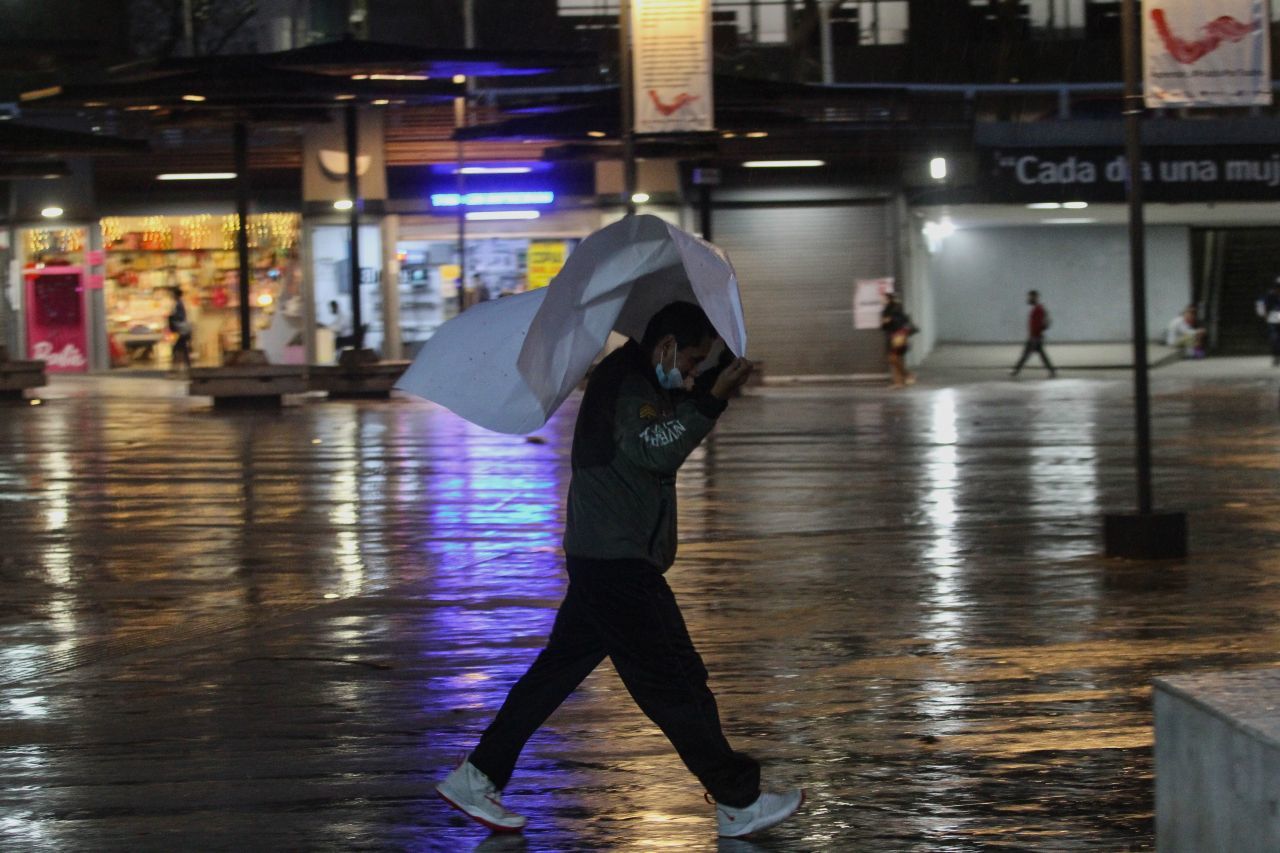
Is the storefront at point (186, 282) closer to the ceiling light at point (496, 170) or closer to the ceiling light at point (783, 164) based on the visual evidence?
the ceiling light at point (496, 170)

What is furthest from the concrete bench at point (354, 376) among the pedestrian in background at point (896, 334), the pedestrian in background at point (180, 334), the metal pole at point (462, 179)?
the pedestrian in background at point (896, 334)

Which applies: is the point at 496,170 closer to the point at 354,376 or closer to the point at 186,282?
the point at 186,282

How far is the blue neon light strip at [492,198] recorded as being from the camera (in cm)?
3778

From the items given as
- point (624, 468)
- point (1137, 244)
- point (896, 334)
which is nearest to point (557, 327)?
point (624, 468)

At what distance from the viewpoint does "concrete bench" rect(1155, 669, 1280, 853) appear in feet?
13.2

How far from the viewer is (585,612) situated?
5430 mm

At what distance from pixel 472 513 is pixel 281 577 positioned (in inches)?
130

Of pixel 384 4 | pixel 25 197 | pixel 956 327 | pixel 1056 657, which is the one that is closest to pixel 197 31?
pixel 384 4

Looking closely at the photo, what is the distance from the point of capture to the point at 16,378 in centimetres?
2939

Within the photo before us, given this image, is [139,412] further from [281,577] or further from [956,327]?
[956,327]

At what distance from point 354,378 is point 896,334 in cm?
1065

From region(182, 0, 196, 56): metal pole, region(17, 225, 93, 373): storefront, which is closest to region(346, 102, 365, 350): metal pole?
region(17, 225, 93, 373): storefront

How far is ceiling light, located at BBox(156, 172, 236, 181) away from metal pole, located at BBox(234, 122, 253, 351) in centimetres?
1020

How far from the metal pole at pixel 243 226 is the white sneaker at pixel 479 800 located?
2256cm
